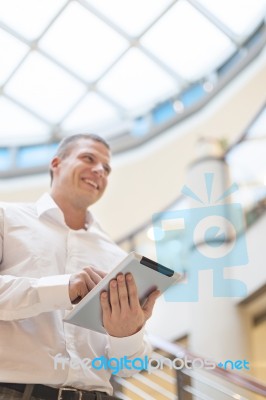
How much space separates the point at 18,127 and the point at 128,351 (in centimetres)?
830

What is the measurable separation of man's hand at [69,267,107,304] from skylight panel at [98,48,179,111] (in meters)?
7.10

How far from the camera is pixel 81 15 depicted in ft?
24.5

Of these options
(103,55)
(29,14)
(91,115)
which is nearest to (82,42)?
(103,55)

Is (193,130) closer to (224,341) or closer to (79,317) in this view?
(224,341)

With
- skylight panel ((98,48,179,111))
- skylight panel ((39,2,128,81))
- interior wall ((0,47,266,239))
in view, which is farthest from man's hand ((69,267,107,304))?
skylight panel ((98,48,179,111))

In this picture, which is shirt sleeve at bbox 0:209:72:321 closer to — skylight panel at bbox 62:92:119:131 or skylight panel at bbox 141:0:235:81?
skylight panel at bbox 141:0:235:81

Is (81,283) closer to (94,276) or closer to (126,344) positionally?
(94,276)

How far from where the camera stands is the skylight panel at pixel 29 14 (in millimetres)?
7055

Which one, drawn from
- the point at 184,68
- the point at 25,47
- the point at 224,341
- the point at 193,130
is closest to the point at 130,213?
the point at 193,130

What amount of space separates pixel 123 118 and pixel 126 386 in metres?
7.30

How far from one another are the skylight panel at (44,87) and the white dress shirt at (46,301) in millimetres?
6910

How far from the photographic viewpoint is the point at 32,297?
50.9 inches

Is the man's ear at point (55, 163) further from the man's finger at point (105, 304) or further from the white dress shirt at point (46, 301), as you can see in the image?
the man's finger at point (105, 304)
